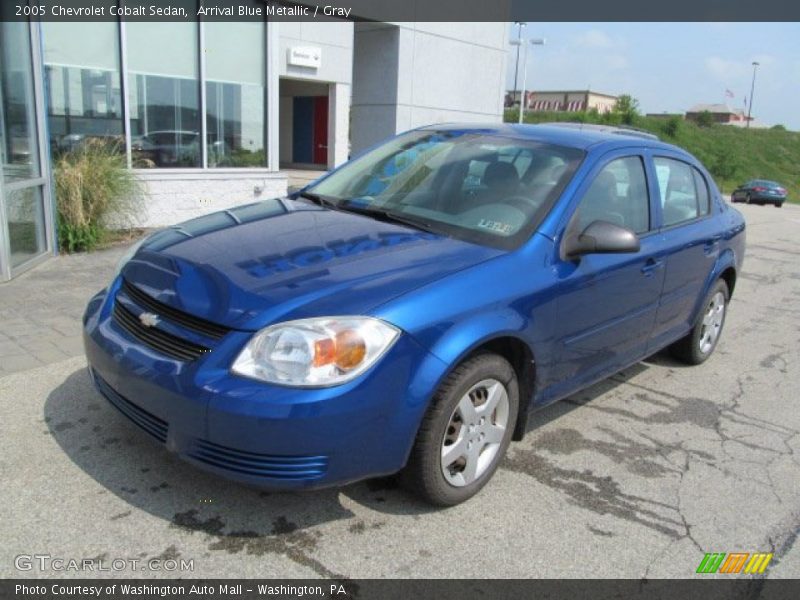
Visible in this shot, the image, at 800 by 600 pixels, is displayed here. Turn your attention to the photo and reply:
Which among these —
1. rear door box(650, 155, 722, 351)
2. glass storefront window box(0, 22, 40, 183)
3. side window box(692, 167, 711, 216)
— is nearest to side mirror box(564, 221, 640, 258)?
rear door box(650, 155, 722, 351)

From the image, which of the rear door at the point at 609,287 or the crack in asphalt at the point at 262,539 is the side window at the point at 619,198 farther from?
the crack in asphalt at the point at 262,539

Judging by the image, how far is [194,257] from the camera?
10.3ft

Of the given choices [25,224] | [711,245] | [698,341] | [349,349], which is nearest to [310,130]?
[25,224]

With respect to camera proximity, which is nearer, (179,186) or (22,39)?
(22,39)

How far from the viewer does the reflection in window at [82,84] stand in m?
8.13

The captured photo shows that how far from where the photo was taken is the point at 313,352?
2.61 m

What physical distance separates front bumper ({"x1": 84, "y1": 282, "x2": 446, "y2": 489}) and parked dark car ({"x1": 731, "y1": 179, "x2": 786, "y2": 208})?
122 feet

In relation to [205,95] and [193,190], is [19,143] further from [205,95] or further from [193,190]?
[205,95]

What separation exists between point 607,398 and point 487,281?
201cm

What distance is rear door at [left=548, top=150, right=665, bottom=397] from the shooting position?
355 cm

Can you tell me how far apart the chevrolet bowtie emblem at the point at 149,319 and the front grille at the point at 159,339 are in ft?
0.07

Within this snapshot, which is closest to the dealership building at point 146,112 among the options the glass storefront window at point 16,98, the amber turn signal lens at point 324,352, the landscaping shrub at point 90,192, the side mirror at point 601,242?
the glass storefront window at point 16,98
